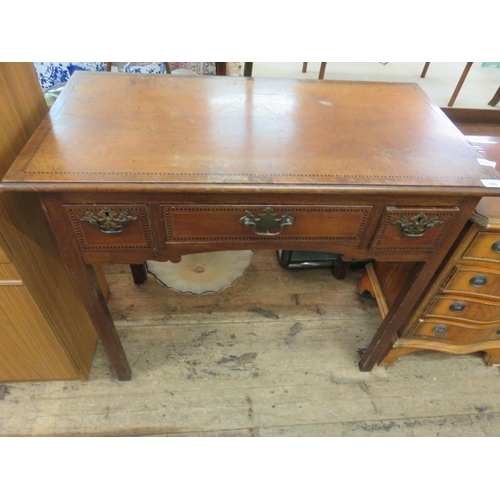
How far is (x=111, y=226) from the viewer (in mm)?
795

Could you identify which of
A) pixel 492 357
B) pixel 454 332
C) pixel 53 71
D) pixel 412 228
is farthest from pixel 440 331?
pixel 53 71

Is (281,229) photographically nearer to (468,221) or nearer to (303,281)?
(468,221)

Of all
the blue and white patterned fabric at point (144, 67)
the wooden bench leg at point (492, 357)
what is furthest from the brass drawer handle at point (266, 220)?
the blue and white patterned fabric at point (144, 67)

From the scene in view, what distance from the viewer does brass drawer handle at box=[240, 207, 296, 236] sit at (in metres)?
0.80

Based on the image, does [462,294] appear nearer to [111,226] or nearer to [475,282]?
[475,282]

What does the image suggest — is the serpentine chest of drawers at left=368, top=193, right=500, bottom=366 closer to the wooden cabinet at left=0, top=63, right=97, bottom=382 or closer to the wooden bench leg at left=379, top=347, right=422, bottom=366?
the wooden bench leg at left=379, top=347, right=422, bottom=366

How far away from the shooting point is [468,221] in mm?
927

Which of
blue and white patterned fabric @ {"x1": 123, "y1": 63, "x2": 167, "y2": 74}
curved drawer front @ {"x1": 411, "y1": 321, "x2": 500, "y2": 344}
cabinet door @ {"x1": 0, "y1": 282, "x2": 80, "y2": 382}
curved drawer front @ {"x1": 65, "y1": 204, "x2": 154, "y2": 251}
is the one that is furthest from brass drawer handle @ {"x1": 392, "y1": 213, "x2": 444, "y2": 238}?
blue and white patterned fabric @ {"x1": 123, "y1": 63, "x2": 167, "y2": 74}

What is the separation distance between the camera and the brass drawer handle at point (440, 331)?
1.23 metres

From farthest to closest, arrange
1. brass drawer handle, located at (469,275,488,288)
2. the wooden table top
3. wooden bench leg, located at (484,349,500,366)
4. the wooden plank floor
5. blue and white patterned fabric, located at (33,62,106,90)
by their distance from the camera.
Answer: blue and white patterned fabric, located at (33,62,106,90), wooden bench leg, located at (484,349,500,366), the wooden plank floor, brass drawer handle, located at (469,275,488,288), the wooden table top

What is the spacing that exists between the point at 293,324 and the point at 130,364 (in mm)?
675

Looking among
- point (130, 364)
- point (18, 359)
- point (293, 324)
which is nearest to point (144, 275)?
point (130, 364)

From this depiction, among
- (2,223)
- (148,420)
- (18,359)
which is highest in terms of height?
(2,223)

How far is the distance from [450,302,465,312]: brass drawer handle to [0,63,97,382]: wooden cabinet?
1.27 meters
